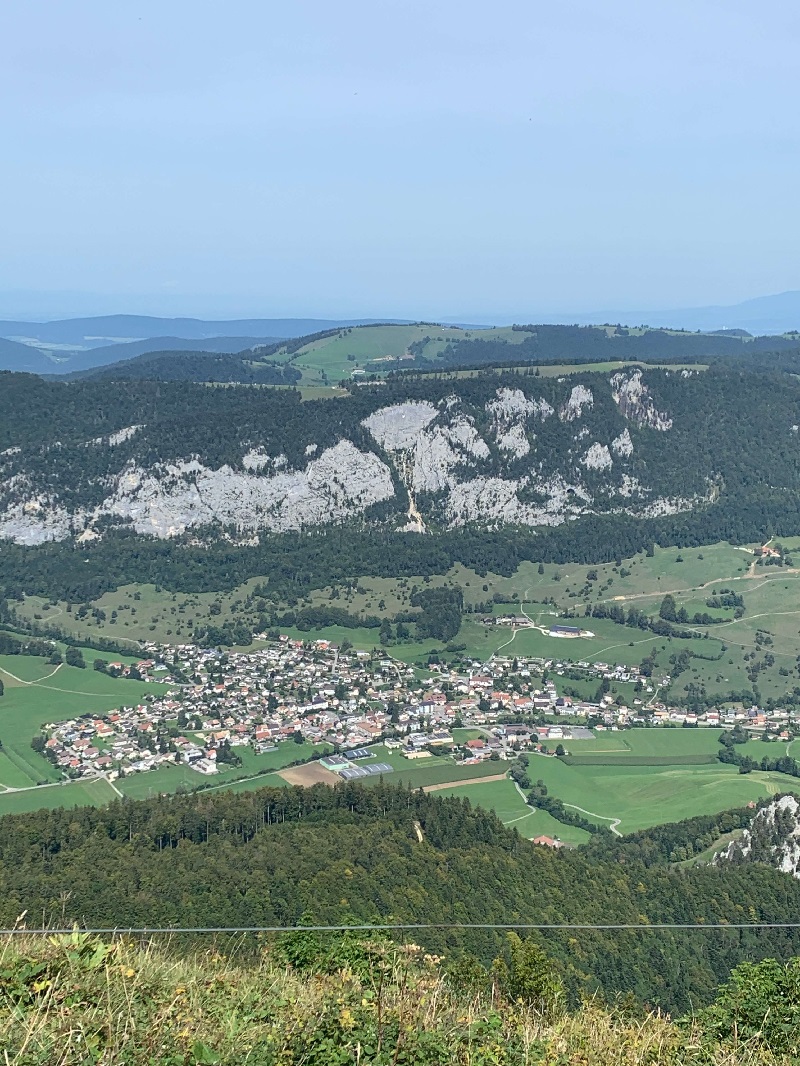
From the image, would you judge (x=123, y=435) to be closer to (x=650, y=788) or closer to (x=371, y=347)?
(x=650, y=788)

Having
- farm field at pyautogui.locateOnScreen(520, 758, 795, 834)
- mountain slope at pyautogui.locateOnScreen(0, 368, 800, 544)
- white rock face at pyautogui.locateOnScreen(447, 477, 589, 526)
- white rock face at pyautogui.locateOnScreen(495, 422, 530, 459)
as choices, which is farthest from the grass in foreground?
white rock face at pyautogui.locateOnScreen(495, 422, 530, 459)

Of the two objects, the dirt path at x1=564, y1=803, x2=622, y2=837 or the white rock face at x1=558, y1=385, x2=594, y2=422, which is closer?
the dirt path at x1=564, y1=803, x2=622, y2=837

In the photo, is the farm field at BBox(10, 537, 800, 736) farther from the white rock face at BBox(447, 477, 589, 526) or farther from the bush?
the bush

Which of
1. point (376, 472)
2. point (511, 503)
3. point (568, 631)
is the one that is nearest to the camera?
point (568, 631)

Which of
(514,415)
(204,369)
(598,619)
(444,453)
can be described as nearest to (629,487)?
(514,415)

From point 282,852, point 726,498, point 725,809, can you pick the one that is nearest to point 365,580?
point 726,498

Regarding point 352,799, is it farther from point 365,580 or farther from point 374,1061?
point 365,580
